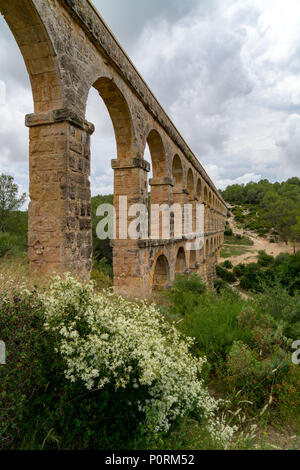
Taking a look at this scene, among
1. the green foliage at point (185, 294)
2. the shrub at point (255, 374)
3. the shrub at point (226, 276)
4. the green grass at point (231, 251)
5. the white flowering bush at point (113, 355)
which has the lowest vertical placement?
the shrub at point (226, 276)

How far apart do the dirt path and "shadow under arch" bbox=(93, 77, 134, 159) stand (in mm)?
26561

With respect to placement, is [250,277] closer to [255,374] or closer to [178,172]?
[178,172]

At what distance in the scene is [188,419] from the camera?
2266 millimetres

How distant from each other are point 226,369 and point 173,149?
767 centimetres

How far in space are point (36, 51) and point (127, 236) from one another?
387 cm

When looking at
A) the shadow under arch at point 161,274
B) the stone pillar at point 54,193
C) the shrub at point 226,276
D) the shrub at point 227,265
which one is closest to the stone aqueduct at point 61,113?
the stone pillar at point 54,193

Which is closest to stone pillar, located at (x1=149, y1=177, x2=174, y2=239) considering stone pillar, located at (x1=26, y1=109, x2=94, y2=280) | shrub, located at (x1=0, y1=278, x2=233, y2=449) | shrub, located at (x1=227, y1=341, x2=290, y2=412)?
stone pillar, located at (x1=26, y1=109, x2=94, y2=280)

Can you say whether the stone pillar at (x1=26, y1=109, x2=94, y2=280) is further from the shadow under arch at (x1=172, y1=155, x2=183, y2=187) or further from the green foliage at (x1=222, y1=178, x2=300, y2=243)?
the green foliage at (x1=222, y1=178, x2=300, y2=243)

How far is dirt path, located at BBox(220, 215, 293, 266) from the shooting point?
32.3 metres

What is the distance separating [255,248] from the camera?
126 ft

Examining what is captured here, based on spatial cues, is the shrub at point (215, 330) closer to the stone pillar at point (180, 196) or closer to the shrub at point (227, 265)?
the stone pillar at point (180, 196)

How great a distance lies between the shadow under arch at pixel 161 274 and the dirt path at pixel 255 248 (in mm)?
24002

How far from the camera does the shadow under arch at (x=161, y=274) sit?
8211 mm

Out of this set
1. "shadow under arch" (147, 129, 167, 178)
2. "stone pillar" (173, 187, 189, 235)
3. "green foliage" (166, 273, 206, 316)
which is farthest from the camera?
"stone pillar" (173, 187, 189, 235)
